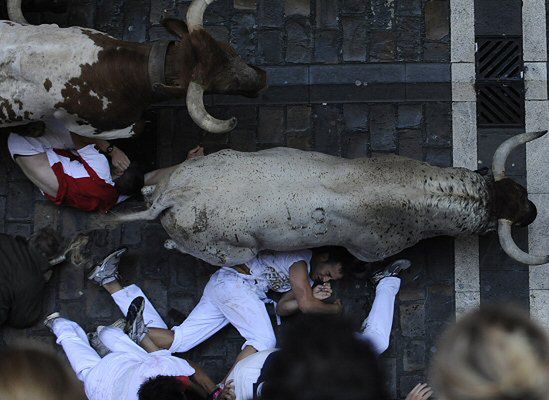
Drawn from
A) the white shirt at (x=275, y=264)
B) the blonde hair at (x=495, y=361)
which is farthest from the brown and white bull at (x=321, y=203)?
the blonde hair at (x=495, y=361)

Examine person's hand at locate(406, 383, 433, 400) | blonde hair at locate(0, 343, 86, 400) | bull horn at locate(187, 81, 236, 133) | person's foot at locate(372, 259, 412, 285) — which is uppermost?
bull horn at locate(187, 81, 236, 133)

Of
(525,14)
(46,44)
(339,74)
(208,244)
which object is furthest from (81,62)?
(525,14)

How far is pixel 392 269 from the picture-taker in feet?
22.4

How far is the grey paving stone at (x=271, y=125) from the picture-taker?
7223 mm

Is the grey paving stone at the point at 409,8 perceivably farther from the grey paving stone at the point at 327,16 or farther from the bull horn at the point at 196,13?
the bull horn at the point at 196,13

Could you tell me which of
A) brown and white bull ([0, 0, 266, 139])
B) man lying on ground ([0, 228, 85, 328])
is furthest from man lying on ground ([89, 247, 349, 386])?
brown and white bull ([0, 0, 266, 139])

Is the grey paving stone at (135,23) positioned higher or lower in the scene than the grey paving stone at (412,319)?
higher

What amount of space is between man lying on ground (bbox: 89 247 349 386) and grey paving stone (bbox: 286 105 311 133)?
120 centimetres

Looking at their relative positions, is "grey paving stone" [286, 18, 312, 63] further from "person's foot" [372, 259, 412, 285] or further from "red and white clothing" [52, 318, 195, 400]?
"red and white clothing" [52, 318, 195, 400]

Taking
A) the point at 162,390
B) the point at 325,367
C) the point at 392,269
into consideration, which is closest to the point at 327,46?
the point at 392,269

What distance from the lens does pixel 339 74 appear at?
23.8 ft

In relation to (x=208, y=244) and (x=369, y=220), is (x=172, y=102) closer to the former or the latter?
(x=208, y=244)

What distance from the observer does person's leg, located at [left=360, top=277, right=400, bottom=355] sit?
21.7ft

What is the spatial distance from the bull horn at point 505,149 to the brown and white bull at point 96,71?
2.11m
